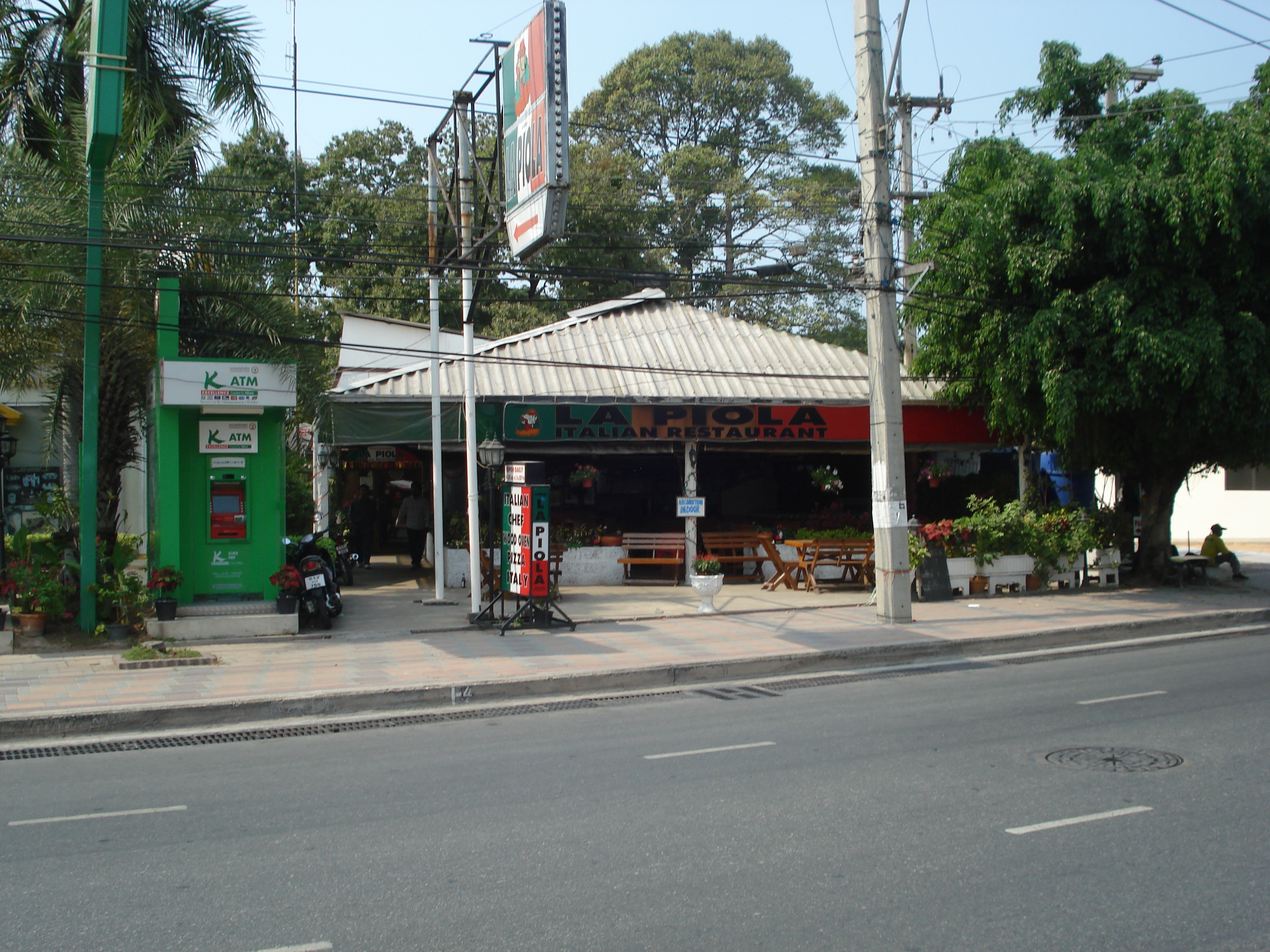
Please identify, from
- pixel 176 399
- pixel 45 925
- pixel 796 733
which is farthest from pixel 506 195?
pixel 45 925

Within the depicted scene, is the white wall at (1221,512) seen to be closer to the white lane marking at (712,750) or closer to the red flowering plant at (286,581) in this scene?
the red flowering plant at (286,581)

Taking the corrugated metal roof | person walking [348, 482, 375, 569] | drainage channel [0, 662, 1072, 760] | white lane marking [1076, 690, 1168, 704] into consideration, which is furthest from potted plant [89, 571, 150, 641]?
white lane marking [1076, 690, 1168, 704]

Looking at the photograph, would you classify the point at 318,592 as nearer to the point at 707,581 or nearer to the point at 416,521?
the point at 707,581

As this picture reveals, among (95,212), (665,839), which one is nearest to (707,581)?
(95,212)

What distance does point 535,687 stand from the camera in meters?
10.2

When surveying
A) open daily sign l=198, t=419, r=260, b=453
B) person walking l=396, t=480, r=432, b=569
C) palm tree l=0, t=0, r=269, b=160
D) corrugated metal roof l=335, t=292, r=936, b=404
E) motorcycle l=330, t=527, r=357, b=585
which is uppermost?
palm tree l=0, t=0, r=269, b=160

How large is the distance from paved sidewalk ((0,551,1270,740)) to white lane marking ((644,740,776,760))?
2927 mm

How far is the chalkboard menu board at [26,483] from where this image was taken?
2497 centimetres

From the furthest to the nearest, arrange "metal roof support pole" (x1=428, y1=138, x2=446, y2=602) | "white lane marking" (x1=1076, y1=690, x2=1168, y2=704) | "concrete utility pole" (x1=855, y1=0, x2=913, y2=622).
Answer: "metal roof support pole" (x1=428, y1=138, x2=446, y2=602), "concrete utility pole" (x1=855, y1=0, x2=913, y2=622), "white lane marking" (x1=1076, y1=690, x2=1168, y2=704)

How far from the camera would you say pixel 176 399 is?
1262cm

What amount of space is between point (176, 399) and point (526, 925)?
1020 centimetres

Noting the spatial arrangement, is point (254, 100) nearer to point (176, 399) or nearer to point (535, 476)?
point (176, 399)

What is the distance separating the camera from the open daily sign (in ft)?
43.4

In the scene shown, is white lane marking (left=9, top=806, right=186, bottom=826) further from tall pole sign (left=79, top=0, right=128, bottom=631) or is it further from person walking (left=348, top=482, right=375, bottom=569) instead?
person walking (left=348, top=482, right=375, bottom=569)
